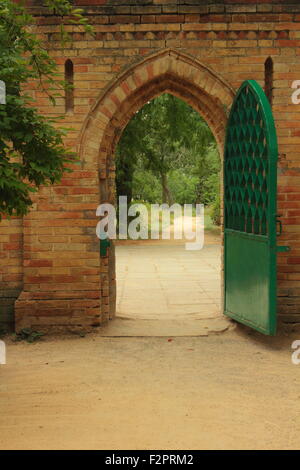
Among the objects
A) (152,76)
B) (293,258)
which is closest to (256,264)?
(293,258)

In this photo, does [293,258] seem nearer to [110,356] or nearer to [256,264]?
[256,264]

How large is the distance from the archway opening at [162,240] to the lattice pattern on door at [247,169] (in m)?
1.58

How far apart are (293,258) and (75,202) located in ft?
8.27

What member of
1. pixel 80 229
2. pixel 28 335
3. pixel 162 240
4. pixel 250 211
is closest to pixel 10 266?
pixel 28 335

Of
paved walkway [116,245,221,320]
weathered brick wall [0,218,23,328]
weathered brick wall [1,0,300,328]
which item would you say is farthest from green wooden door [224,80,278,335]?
weathered brick wall [0,218,23,328]

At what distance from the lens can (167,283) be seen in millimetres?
9805

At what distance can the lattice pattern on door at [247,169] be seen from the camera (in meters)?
5.60

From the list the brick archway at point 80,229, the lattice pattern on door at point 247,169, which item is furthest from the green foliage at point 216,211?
the brick archway at point 80,229

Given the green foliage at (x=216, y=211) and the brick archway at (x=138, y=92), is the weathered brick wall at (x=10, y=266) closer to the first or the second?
the brick archway at (x=138, y=92)

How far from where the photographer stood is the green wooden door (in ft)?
17.7

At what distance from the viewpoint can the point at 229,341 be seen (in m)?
6.09

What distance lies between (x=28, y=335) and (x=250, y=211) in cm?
280

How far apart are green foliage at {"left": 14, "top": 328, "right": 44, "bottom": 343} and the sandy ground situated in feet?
0.43

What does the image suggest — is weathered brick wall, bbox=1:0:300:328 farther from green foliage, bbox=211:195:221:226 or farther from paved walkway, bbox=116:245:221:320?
green foliage, bbox=211:195:221:226
